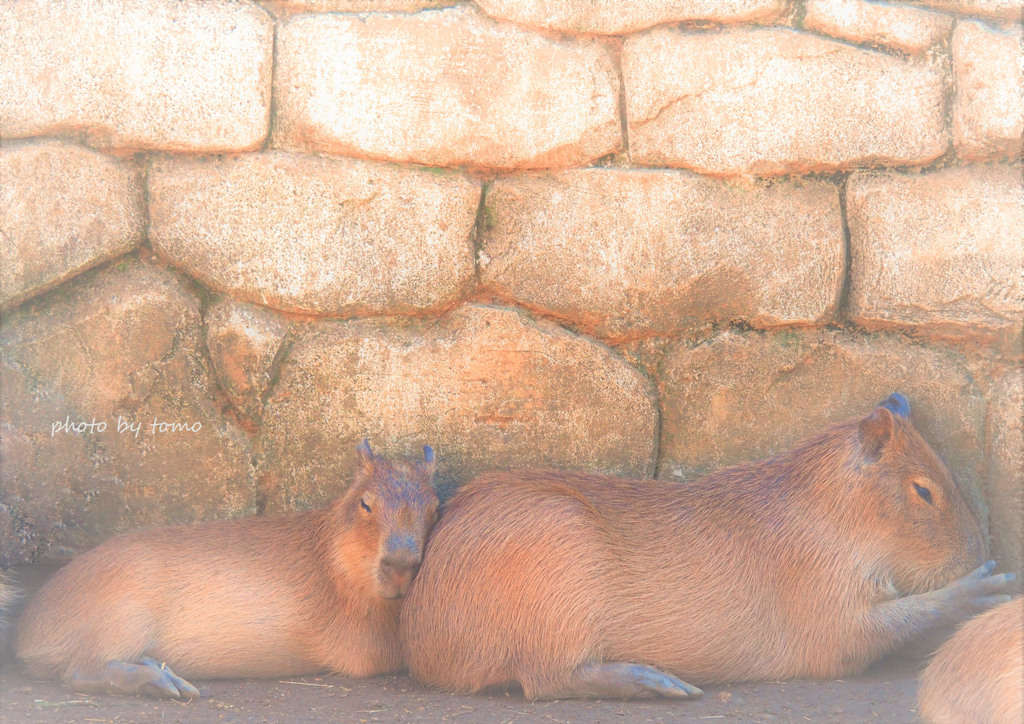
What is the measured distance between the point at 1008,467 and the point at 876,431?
2.55ft

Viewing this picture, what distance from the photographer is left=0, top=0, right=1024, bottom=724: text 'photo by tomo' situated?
3.83 metres

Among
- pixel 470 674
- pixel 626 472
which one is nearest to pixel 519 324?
pixel 626 472

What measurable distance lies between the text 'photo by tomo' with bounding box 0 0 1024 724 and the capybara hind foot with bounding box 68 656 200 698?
0.10 meters

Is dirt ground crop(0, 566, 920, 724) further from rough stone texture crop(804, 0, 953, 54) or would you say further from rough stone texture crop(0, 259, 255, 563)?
rough stone texture crop(804, 0, 953, 54)

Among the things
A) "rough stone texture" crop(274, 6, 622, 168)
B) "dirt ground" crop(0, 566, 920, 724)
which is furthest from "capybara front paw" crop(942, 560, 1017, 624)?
"rough stone texture" crop(274, 6, 622, 168)

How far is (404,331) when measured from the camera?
4234 mm

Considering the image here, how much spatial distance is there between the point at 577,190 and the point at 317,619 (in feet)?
6.71

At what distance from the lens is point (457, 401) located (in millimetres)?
4246

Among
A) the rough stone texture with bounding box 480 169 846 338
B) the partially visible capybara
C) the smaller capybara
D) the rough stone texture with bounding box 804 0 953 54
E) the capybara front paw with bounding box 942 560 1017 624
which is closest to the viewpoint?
the smaller capybara

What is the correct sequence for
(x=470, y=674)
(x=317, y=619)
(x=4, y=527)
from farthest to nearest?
(x=4, y=527) < (x=317, y=619) < (x=470, y=674)

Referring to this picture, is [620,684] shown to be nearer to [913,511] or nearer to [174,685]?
[913,511]

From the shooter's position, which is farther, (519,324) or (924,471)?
(519,324)

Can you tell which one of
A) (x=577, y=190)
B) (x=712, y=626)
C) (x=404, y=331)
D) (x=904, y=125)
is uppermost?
(x=904, y=125)

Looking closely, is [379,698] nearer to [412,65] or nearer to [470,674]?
[470,674]
